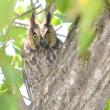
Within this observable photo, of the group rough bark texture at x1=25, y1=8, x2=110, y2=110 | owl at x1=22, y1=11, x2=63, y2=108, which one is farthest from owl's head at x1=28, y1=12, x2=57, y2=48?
rough bark texture at x1=25, y1=8, x2=110, y2=110

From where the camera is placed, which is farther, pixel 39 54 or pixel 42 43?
pixel 39 54

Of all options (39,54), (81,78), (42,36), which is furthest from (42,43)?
(81,78)

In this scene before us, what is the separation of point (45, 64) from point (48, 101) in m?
1.15

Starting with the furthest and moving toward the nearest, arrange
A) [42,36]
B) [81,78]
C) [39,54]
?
1. [39,54]
2. [42,36]
3. [81,78]

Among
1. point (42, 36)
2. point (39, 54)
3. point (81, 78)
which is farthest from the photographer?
point (39, 54)

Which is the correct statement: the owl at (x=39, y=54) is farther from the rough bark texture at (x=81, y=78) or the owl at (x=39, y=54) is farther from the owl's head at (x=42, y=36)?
the rough bark texture at (x=81, y=78)

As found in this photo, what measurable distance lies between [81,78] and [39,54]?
4.64 ft

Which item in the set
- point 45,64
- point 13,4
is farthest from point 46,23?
point 13,4

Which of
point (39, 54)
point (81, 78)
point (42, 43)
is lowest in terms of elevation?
point (39, 54)

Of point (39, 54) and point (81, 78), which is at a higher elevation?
point (81, 78)

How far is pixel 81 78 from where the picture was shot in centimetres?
122

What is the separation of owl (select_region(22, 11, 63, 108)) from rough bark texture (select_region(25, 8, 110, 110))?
3.46 ft

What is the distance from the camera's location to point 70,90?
1.24 m

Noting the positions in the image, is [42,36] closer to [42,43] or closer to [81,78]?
[42,43]
